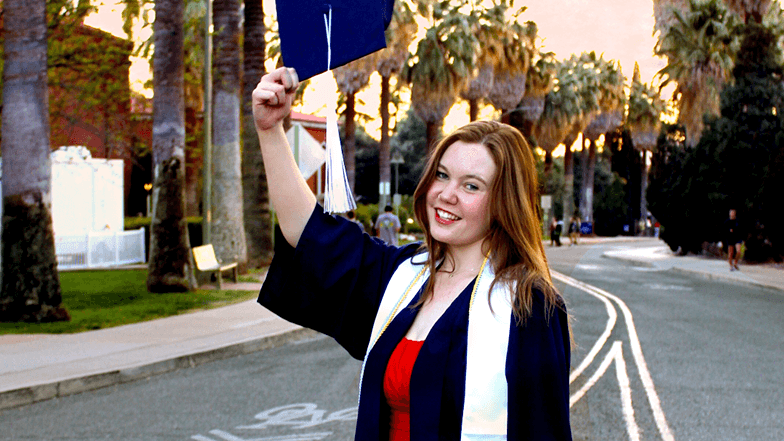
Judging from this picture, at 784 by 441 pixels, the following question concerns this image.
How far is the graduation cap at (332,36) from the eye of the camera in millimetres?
2633

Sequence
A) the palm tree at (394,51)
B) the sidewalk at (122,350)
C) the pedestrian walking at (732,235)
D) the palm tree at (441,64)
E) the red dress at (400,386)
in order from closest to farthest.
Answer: the red dress at (400,386), the sidewalk at (122,350), the pedestrian walking at (732,235), the palm tree at (394,51), the palm tree at (441,64)

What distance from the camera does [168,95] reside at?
14719mm

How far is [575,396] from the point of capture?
720 cm

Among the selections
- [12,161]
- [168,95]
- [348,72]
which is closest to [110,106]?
[168,95]

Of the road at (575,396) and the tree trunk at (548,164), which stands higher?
the tree trunk at (548,164)

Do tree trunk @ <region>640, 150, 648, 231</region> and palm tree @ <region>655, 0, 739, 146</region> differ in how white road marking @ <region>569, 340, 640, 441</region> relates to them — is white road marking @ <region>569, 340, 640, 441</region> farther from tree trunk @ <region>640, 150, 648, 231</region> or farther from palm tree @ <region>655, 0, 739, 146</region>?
tree trunk @ <region>640, 150, 648, 231</region>

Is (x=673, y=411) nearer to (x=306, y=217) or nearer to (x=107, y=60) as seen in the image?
(x=306, y=217)

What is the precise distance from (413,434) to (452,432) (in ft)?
0.36

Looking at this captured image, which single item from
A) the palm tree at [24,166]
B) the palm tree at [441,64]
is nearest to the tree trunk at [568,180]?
the palm tree at [441,64]

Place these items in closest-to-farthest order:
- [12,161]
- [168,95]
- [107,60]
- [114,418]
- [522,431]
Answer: [522,431] → [114,418] → [12,161] → [107,60] → [168,95]

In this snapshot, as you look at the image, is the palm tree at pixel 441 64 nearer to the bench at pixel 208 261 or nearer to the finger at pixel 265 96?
the bench at pixel 208 261

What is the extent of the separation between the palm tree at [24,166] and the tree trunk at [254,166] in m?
8.62

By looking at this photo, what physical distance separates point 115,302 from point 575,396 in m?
9.45

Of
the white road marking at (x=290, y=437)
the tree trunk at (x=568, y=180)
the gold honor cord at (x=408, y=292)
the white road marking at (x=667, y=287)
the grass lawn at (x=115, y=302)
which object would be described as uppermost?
the tree trunk at (x=568, y=180)
